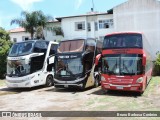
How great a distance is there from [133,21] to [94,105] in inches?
881

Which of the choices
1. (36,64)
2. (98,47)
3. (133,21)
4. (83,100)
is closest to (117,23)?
(133,21)

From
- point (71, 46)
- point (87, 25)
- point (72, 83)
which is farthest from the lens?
point (87, 25)

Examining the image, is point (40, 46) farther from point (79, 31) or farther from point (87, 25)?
point (87, 25)

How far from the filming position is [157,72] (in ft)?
85.2

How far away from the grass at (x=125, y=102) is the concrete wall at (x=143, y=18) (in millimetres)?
18331

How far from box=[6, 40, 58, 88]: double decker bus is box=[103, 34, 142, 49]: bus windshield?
5707 millimetres

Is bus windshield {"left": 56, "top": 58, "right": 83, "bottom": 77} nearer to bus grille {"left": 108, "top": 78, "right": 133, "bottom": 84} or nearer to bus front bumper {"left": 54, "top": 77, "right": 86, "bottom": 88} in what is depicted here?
bus front bumper {"left": 54, "top": 77, "right": 86, "bottom": 88}

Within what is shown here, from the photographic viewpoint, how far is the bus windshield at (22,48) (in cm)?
1897

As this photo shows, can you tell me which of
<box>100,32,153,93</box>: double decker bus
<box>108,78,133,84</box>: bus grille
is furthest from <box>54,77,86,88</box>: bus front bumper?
<box>108,78,133,84</box>: bus grille

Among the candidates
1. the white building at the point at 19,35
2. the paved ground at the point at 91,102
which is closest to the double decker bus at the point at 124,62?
the paved ground at the point at 91,102

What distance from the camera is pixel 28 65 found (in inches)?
727

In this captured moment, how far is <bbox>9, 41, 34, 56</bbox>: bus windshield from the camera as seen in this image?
1897cm

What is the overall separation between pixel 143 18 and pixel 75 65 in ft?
61.0

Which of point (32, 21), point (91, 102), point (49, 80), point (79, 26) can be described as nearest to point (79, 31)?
point (79, 26)
